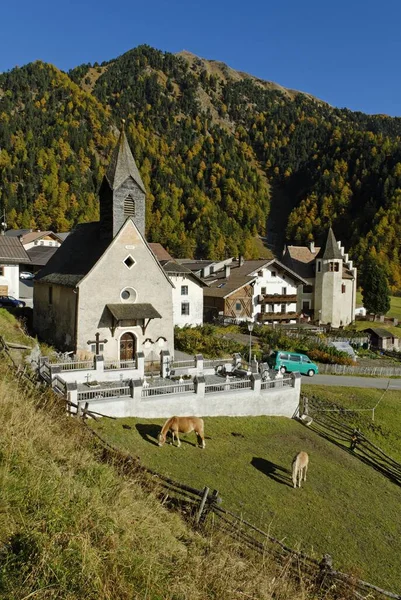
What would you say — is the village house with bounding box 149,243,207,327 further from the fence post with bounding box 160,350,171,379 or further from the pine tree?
the pine tree

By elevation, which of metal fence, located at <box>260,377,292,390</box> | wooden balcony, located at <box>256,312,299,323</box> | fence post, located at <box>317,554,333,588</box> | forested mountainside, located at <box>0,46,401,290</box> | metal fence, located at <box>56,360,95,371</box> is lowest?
fence post, located at <box>317,554,333,588</box>

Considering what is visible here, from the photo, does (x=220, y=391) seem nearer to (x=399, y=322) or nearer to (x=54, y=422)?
(x=54, y=422)

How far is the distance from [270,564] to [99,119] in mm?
201266

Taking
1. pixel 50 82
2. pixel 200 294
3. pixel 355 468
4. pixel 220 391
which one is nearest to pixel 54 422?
pixel 220 391

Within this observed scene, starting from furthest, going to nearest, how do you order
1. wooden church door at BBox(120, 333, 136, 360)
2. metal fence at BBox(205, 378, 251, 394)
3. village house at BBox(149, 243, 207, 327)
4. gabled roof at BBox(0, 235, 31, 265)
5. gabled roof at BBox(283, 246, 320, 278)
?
gabled roof at BBox(283, 246, 320, 278) < village house at BBox(149, 243, 207, 327) < gabled roof at BBox(0, 235, 31, 265) < wooden church door at BBox(120, 333, 136, 360) < metal fence at BBox(205, 378, 251, 394)

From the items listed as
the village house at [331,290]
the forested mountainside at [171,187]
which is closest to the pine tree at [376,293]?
the village house at [331,290]

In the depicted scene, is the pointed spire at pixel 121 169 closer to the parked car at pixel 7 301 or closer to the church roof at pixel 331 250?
the parked car at pixel 7 301

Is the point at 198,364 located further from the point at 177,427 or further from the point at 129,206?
the point at 129,206

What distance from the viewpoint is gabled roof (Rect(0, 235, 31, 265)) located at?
38.6 metres

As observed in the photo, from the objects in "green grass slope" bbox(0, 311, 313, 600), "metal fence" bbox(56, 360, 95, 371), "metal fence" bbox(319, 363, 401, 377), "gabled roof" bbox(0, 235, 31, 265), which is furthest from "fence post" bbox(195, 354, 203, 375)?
"gabled roof" bbox(0, 235, 31, 265)

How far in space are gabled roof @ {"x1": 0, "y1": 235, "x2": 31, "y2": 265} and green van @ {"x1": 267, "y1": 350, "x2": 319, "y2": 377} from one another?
22.9m

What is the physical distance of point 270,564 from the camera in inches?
336

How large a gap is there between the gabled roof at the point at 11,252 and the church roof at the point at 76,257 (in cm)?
548

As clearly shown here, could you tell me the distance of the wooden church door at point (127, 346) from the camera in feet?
97.9
